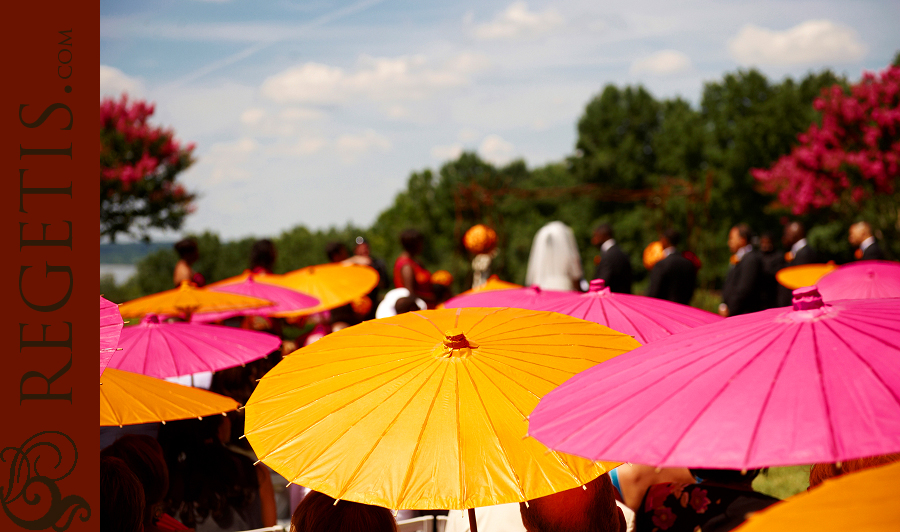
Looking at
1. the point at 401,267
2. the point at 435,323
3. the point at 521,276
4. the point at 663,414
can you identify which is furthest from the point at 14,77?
the point at 521,276

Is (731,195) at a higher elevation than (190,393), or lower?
higher

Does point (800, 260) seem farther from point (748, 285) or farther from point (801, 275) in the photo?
point (801, 275)

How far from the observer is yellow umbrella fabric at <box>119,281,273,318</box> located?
4.22m

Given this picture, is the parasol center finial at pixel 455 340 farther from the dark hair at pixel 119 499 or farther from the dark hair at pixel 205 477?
the dark hair at pixel 205 477

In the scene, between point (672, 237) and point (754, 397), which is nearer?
point (754, 397)

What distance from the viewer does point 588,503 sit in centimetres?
191

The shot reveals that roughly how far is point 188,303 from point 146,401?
5.74 feet

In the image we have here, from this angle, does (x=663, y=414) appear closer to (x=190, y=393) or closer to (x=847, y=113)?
(x=190, y=393)

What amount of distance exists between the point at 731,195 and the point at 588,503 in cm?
4008

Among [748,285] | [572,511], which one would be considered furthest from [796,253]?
[572,511]

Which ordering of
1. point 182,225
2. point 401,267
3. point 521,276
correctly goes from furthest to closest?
1. point 521,276
2. point 182,225
3. point 401,267

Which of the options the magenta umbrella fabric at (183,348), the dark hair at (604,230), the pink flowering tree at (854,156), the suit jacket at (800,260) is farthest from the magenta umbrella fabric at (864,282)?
the pink flowering tree at (854,156)

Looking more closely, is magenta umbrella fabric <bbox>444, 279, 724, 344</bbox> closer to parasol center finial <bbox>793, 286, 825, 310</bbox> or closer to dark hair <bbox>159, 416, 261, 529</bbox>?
parasol center finial <bbox>793, 286, 825, 310</bbox>

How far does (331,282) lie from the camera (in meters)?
6.03
